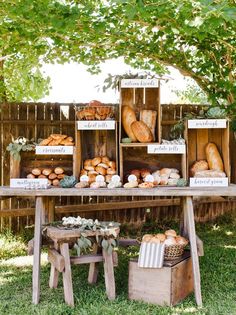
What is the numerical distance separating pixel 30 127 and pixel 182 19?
9.12ft

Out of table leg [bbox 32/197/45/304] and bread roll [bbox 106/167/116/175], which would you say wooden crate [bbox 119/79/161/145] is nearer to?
bread roll [bbox 106/167/116/175]

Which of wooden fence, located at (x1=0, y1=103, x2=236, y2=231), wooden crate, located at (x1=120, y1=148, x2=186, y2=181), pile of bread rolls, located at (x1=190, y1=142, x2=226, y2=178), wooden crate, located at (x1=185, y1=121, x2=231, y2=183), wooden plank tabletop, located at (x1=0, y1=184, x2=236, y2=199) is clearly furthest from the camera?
wooden fence, located at (x1=0, y1=103, x2=236, y2=231)

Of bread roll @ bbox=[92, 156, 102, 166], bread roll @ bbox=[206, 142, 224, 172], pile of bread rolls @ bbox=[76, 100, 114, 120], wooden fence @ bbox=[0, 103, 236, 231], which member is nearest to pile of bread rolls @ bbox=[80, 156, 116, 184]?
bread roll @ bbox=[92, 156, 102, 166]

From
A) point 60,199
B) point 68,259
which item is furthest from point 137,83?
point 60,199

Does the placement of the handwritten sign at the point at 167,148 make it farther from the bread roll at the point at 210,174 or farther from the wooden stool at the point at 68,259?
the wooden stool at the point at 68,259

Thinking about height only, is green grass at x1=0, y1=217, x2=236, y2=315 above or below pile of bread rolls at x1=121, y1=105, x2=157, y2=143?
below

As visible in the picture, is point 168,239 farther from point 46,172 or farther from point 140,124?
point 46,172

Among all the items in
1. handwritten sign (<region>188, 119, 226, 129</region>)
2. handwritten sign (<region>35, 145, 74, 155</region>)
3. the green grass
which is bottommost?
the green grass

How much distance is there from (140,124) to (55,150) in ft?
2.60

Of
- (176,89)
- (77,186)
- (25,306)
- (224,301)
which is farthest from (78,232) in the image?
(176,89)

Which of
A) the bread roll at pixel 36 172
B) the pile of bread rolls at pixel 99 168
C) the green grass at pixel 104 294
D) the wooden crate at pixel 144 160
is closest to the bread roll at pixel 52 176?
the bread roll at pixel 36 172

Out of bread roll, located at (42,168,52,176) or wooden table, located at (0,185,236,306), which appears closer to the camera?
wooden table, located at (0,185,236,306)

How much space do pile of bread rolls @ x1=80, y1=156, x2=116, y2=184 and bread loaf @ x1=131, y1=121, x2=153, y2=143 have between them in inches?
13.3

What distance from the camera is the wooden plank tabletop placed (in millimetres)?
3957
